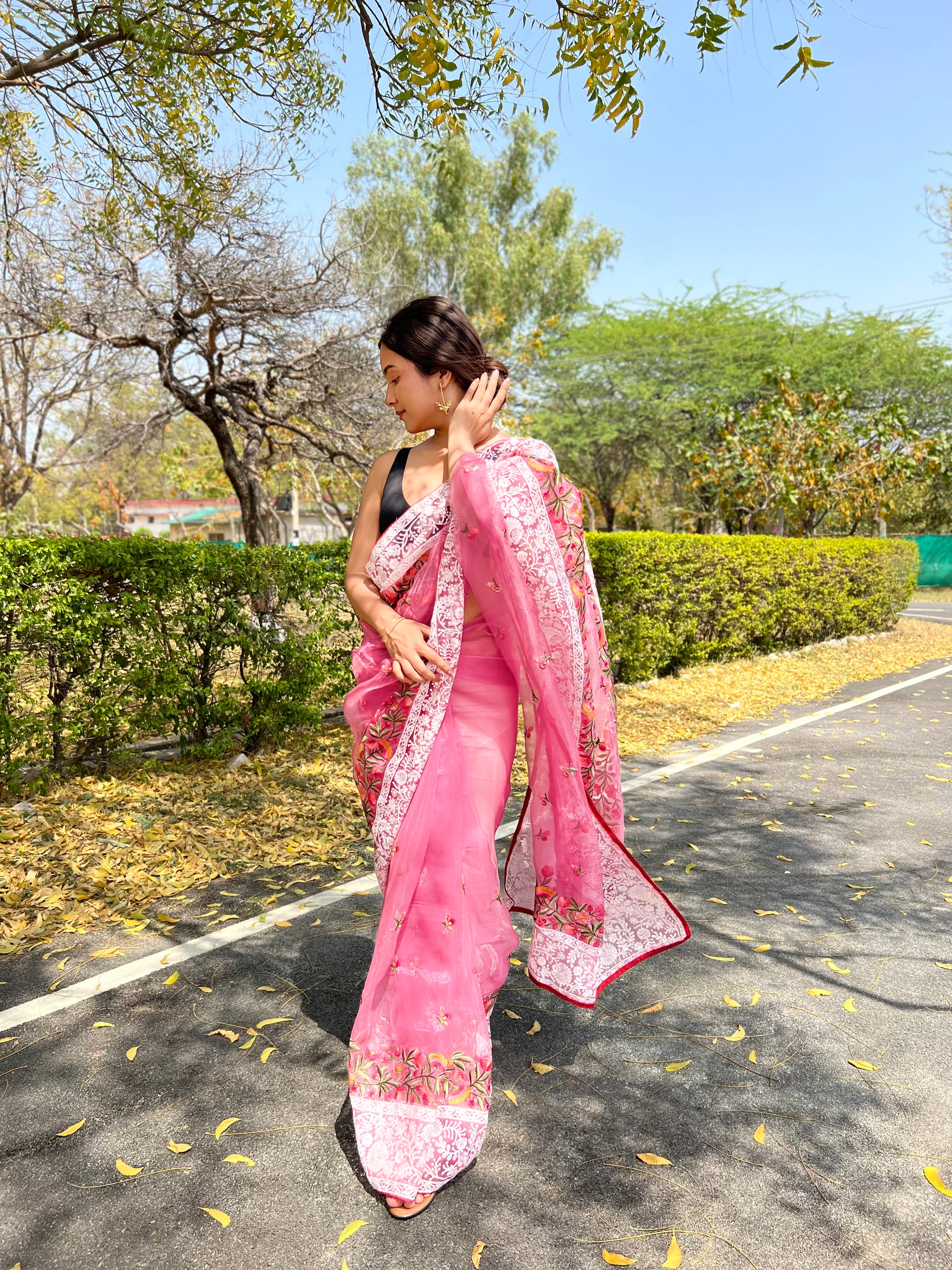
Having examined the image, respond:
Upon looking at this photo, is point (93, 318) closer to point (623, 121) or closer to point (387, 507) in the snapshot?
point (623, 121)

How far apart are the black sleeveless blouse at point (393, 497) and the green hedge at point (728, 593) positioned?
666 cm

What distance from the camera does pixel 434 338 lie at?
94.3 inches

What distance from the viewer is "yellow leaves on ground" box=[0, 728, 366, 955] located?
12.9 ft

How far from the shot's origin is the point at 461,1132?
220 centimetres

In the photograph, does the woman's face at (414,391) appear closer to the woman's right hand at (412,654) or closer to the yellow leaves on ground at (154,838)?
the woman's right hand at (412,654)

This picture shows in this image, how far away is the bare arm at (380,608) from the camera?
2.40 metres

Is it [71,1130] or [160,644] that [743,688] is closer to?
[160,644]

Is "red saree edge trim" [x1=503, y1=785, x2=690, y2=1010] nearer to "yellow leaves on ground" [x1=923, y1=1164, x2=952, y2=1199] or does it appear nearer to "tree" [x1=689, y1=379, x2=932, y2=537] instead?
"yellow leaves on ground" [x1=923, y1=1164, x2=952, y2=1199]

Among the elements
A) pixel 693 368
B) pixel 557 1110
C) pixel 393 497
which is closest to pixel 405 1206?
pixel 557 1110

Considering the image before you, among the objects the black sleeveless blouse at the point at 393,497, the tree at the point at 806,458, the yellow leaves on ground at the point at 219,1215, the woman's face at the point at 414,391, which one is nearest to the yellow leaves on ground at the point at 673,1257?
the yellow leaves on ground at the point at 219,1215

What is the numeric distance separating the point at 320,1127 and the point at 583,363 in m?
29.5

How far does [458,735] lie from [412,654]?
0.89 ft

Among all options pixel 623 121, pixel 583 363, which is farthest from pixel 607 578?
pixel 583 363

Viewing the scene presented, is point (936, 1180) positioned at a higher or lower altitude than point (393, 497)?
lower
